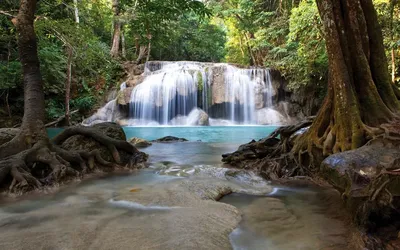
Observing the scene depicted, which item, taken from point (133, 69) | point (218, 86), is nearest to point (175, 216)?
point (218, 86)

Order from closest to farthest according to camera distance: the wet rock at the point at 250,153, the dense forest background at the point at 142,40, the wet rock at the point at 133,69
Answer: the wet rock at the point at 250,153
the dense forest background at the point at 142,40
the wet rock at the point at 133,69

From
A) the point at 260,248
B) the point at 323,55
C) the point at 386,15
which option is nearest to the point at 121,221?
the point at 260,248

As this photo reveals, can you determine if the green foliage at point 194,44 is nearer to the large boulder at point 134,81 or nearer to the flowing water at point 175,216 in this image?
the large boulder at point 134,81

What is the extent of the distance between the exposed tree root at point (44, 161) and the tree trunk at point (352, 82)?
12.2 feet

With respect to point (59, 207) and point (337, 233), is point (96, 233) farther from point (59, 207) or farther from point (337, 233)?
point (337, 233)

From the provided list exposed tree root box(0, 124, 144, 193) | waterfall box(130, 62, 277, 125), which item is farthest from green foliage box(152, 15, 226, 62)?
exposed tree root box(0, 124, 144, 193)

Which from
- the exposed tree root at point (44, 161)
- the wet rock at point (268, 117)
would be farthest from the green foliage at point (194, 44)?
the exposed tree root at point (44, 161)

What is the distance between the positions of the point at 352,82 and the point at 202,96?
56.6ft

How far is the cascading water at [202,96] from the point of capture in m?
20.5

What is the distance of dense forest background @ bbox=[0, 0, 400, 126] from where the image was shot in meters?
6.89

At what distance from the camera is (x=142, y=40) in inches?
263

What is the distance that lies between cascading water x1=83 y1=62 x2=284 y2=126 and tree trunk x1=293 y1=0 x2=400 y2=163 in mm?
15788

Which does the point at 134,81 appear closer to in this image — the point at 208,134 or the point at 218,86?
the point at 218,86

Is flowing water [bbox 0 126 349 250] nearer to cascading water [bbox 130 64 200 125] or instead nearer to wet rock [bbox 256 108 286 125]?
cascading water [bbox 130 64 200 125]
